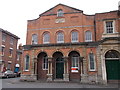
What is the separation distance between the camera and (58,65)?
65.8 ft

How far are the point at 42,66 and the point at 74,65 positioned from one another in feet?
15.8

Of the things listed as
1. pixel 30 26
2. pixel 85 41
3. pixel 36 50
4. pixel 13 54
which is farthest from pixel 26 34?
pixel 13 54

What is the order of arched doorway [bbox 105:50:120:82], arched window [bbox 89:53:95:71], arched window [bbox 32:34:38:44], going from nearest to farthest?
arched doorway [bbox 105:50:120:82], arched window [bbox 89:53:95:71], arched window [bbox 32:34:38:44]

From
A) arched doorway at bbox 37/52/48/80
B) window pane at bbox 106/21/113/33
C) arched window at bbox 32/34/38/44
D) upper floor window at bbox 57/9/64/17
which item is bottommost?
arched doorway at bbox 37/52/48/80

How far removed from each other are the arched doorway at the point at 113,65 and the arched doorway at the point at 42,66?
8688 mm

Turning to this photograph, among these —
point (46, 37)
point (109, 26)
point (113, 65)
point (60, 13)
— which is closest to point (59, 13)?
point (60, 13)

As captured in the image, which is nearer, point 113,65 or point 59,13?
point 113,65

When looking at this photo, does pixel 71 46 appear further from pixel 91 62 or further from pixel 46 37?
pixel 46 37

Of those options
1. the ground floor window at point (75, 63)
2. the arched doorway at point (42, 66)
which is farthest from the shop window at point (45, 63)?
the ground floor window at point (75, 63)

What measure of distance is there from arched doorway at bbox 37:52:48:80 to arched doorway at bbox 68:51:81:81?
3.75m

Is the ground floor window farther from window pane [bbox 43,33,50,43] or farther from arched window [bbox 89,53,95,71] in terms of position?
window pane [bbox 43,33,50,43]

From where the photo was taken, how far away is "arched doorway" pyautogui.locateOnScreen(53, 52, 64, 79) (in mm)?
19766

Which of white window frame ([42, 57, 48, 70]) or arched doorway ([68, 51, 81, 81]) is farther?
white window frame ([42, 57, 48, 70])

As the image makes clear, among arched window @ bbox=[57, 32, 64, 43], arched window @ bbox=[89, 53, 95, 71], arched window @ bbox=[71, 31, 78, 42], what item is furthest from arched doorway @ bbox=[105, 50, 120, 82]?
arched window @ bbox=[57, 32, 64, 43]
